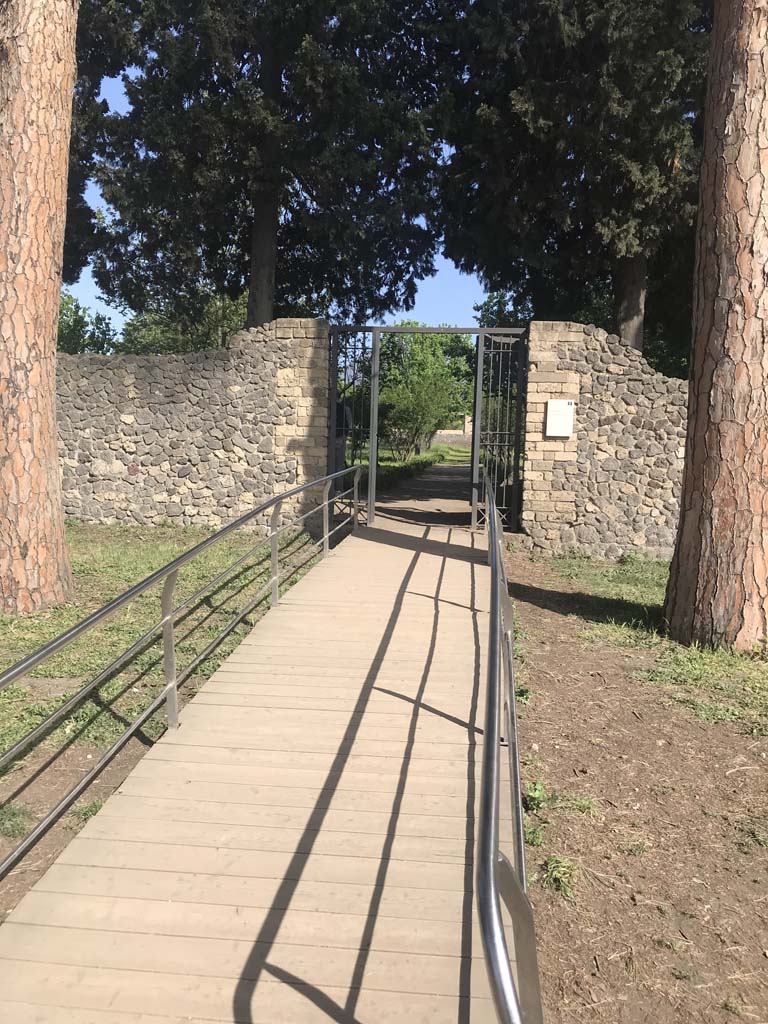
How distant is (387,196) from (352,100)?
Result: 1.81 meters

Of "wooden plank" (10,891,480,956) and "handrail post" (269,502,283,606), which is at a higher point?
"handrail post" (269,502,283,606)

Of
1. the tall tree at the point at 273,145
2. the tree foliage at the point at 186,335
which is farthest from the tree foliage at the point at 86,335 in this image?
the tall tree at the point at 273,145

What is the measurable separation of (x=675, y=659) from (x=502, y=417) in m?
6.04

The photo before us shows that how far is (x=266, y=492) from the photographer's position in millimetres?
11703

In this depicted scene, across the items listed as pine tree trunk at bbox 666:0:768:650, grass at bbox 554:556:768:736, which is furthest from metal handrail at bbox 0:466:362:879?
pine tree trunk at bbox 666:0:768:650

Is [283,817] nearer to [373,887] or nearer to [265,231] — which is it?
[373,887]

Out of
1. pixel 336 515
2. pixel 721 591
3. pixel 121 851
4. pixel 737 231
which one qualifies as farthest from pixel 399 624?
pixel 336 515

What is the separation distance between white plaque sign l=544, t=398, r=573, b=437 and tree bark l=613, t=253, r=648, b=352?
454 cm

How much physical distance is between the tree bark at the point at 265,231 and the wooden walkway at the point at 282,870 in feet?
39.3

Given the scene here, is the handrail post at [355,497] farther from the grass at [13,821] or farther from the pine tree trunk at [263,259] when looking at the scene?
the pine tree trunk at [263,259]

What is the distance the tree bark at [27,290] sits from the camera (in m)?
7.06

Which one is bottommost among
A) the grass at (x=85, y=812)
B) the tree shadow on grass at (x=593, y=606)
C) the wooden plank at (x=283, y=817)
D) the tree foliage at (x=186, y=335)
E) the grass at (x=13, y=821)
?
the grass at (x=13, y=821)

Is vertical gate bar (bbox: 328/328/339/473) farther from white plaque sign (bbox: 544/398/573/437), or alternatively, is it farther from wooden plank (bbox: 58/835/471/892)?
wooden plank (bbox: 58/835/471/892)

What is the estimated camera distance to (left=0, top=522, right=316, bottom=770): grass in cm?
506
